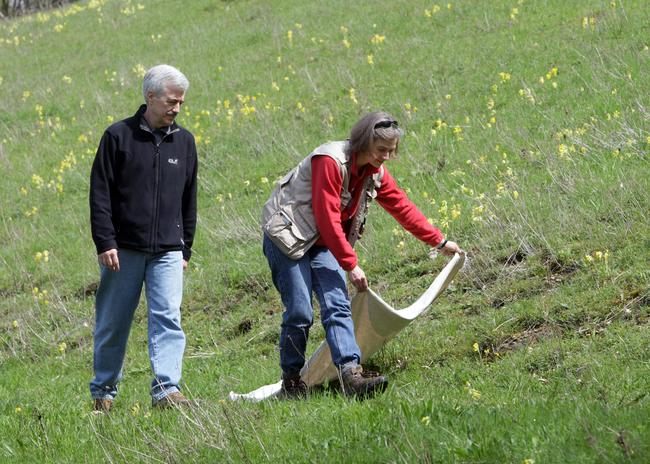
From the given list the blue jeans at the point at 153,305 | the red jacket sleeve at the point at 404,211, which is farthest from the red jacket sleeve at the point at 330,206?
the blue jeans at the point at 153,305

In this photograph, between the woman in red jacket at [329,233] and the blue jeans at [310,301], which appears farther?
the blue jeans at [310,301]

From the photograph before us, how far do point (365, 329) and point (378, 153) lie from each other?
45.9 inches

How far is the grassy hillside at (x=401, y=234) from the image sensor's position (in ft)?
17.0

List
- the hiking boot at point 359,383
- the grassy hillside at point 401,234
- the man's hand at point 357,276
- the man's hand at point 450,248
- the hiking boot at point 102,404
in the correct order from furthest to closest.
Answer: the hiking boot at point 102,404 < the man's hand at point 450,248 < the man's hand at point 357,276 < the hiking boot at point 359,383 < the grassy hillside at point 401,234

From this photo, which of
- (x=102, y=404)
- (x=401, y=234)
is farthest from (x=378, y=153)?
(x=401, y=234)

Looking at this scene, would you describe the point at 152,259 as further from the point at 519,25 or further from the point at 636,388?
the point at 519,25

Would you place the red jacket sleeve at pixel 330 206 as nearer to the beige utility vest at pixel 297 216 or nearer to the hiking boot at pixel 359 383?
the beige utility vest at pixel 297 216

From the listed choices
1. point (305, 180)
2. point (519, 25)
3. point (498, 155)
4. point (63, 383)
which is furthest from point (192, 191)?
point (519, 25)

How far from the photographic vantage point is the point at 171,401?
20.1ft

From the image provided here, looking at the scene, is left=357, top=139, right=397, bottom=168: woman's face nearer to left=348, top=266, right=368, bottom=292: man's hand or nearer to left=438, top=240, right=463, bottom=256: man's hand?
left=348, top=266, right=368, bottom=292: man's hand

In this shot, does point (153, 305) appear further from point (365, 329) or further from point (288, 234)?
point (365, 329)

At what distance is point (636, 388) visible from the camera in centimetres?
532

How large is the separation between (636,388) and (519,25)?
9481mm

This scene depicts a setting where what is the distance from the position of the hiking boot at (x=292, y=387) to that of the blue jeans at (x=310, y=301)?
99mm
